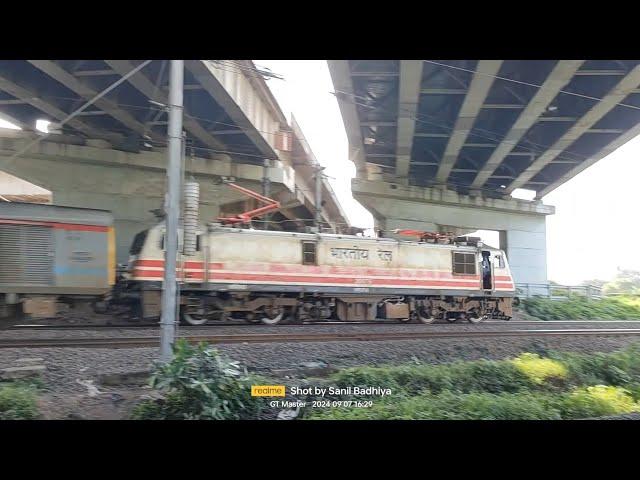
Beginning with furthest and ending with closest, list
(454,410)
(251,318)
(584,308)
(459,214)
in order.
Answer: (251,318)
(459,214)
(584,308)
(454,410)

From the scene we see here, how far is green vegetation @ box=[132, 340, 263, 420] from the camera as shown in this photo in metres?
4.86

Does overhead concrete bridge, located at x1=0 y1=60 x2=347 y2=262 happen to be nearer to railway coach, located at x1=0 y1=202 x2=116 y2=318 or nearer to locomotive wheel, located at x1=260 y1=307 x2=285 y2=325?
railway coach, located at x1=0 y1=202 x2=116 y2=318

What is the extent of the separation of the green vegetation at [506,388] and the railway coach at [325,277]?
6.11m

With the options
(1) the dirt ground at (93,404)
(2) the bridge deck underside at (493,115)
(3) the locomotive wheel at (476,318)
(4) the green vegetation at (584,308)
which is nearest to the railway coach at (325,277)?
(3) the locomotive wheel at (476,318)

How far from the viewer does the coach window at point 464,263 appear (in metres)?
15.4

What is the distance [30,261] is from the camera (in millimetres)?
10328

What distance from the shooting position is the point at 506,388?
6.44 m

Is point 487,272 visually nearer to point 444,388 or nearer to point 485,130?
point 485,130

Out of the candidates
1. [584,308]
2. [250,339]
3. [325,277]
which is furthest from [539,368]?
[325,277]

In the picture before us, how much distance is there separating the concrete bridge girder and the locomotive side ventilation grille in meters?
1.49

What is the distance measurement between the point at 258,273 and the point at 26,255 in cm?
496

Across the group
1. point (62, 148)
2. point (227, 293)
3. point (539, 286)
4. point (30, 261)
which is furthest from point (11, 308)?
point (539, 286)

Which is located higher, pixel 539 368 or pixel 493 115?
Answer: pixel 493 115
